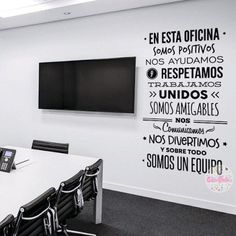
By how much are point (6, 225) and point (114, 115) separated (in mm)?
2560

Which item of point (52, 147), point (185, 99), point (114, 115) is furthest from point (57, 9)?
point (185, 99)

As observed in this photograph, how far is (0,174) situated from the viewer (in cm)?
223

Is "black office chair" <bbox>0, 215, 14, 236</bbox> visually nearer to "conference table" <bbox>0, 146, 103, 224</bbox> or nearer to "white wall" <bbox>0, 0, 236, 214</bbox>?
"conference table" <bbox>0, 146, 103, 224</bbox>

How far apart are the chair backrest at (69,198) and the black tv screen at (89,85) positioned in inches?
66.9

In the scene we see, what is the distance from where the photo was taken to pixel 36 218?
5.24ft

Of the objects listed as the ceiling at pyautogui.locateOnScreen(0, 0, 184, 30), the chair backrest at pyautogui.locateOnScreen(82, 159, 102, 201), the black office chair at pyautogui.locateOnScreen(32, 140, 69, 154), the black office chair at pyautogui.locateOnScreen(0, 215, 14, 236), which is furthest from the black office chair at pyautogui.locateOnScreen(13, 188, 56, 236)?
the ceiling at pyautogui.locateOnScreen(0, 0, 184, 30)

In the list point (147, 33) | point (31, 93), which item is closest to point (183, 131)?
point (147, 33)

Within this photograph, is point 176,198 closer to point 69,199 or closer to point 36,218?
point 69,199

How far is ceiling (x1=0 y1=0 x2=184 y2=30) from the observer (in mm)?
3297

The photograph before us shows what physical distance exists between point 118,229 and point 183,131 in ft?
4.97

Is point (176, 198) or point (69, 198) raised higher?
point (69, 198)

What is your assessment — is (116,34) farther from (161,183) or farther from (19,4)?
(161,183)

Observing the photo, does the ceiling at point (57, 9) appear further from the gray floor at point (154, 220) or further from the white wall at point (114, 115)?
the gray floor at point (154, 220)

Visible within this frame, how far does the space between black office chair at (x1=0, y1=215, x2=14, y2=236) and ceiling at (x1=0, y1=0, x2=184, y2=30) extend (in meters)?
2.84
